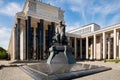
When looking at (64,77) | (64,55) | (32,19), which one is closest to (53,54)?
(64,55)

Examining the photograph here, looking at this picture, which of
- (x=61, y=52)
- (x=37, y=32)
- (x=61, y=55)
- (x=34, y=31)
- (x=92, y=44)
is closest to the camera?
(x=61, y=55)

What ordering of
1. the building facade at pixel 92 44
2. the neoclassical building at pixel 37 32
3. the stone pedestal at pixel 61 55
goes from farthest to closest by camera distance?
the building facade at pixel 92 44 < the neoclassical building at pixel 37 32 < the stone pedestal at pixel 61 55

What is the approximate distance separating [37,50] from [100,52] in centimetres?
1944

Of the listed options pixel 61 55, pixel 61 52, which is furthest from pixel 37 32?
pixel 61 55

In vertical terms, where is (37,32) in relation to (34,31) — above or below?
below

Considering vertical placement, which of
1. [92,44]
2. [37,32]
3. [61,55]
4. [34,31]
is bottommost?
[61,55]

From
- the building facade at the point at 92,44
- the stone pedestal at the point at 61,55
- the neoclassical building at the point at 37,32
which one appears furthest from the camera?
the building facade at the point at 92,44

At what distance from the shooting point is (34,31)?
4006 centimetres

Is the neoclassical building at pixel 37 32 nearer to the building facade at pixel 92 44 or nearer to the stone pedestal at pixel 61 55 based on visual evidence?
the building facade at pixel 92 44

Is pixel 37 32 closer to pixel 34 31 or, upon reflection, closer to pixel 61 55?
pixel 34 31

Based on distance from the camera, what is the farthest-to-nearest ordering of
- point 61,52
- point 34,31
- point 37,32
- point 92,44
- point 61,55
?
1. point 92,44
2. point 34,31
3. point 37,32
4. point 61,52
5. point 61,55

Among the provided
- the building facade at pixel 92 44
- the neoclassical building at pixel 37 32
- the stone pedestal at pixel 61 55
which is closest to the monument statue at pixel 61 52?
the stone pedestal at pixel 61 55

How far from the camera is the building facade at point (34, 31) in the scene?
34750 mm

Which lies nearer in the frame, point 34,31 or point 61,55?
point 61,55
